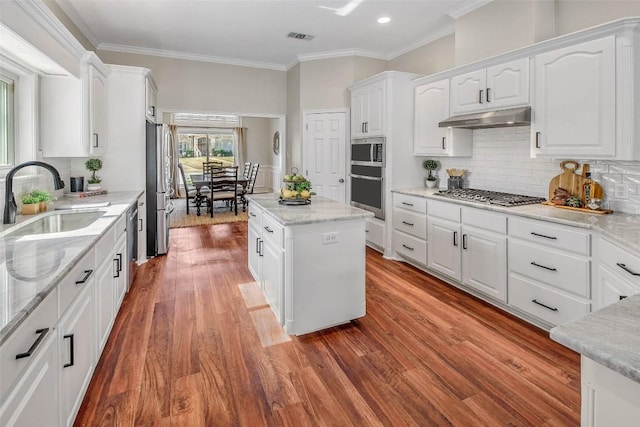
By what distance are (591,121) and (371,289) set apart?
2.26m

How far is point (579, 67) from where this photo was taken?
8.61 feet

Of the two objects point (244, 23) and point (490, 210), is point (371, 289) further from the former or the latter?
point (244, 23)

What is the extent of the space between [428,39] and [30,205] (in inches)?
186

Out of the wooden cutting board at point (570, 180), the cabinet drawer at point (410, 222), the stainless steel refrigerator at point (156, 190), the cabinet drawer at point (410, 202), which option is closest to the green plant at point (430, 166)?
the cabinet drawer at point (410, 202)

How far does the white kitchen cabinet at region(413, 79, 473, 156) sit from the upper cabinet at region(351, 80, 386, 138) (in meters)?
0.42

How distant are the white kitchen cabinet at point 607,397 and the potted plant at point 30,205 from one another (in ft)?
10.7

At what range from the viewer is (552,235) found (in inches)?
101

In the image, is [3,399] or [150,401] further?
[150,401]

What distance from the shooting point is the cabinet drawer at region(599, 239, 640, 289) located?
6.07ft

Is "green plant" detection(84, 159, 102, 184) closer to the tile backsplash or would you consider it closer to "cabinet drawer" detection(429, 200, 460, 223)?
"cabinet drawer" detection(429, 200, 460, 223)

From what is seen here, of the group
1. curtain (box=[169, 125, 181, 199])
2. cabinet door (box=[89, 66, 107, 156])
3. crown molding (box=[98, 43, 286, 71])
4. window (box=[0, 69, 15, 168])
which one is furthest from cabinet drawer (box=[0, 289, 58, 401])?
Result: curtain (box=[169, 125, 181, 199])

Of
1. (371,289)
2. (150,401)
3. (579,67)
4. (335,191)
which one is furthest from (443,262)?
(150,401)

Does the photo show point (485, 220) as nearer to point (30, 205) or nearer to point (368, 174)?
point (368, 174)

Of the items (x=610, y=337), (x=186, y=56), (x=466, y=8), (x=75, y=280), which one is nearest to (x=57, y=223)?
(x=75, y=280)
